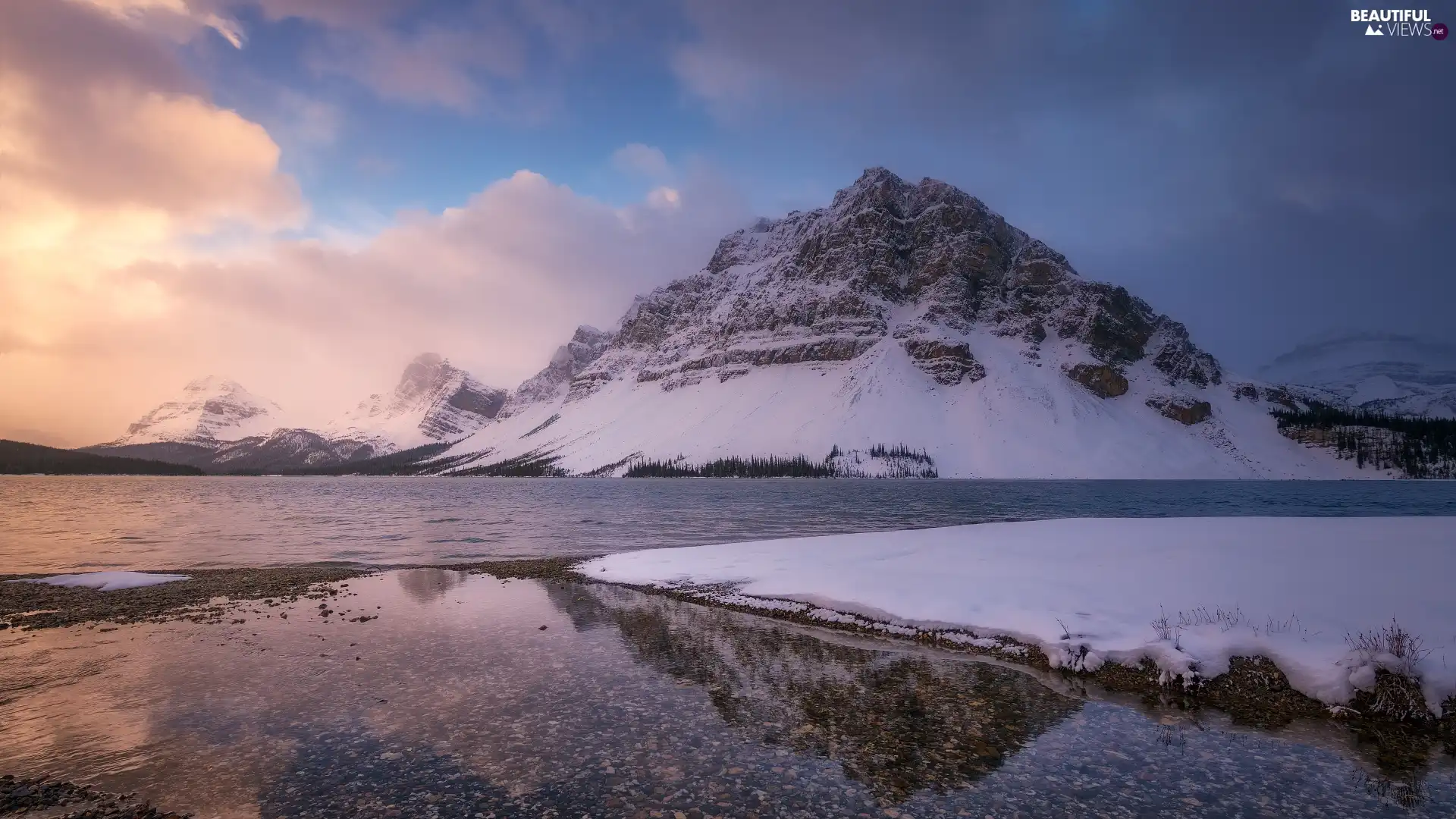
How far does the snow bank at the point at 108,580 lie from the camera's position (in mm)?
31969

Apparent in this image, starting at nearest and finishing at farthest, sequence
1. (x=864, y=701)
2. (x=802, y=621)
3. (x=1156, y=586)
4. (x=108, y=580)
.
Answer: (x=864, y=701) < (x=1156, y=586) < (x=802, y=621) < (x=108, y=580)

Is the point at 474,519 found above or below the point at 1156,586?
below

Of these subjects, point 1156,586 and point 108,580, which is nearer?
point 1156,586

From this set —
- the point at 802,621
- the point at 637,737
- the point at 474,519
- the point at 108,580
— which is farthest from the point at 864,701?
the point at 474,519

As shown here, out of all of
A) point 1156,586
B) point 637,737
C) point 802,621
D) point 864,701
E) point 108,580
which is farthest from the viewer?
point 108,580

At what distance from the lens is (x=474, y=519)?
82.4 meters

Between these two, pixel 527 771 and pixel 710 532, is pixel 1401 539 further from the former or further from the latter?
pixel 710 532

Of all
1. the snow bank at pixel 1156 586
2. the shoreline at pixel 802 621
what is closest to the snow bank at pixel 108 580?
the shoreline at pixel 802 621

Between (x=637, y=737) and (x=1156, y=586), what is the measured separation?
1942 centimetres

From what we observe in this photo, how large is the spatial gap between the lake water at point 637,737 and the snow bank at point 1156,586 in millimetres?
2274

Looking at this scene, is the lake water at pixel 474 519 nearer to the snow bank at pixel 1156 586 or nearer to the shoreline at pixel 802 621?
the shoreline at pixel 802 621

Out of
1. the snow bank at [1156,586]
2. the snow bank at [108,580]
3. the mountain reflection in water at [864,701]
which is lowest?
the snow bank at [108,580]

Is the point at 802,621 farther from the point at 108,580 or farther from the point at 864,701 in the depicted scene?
the point at 108,580

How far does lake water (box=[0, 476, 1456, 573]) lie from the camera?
4828 centimetres
